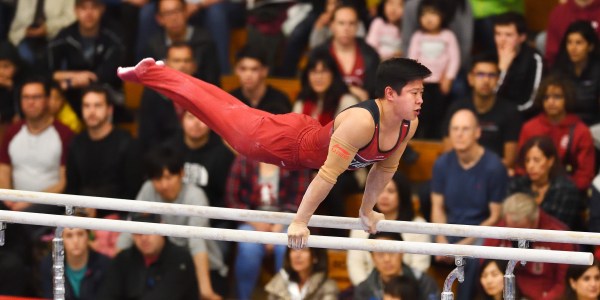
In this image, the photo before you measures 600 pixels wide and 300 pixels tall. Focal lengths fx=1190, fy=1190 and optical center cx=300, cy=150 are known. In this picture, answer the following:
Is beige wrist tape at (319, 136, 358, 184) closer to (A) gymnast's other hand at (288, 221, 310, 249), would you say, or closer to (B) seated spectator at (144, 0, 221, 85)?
(A) gymnast's other hand at (288, 221, 310, 249)

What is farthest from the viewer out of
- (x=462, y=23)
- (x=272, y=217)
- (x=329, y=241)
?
(x=462, y=23)

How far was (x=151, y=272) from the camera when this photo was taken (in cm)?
697

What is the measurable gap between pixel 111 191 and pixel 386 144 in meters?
3.09

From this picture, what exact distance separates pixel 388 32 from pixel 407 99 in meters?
3.66

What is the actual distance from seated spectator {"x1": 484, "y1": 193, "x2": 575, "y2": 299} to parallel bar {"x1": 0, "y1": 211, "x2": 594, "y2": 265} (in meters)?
1.99

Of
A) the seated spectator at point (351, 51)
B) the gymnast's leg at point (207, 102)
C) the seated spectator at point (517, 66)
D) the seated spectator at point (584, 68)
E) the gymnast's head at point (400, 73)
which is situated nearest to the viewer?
the gymnast's head at point (400, 73)

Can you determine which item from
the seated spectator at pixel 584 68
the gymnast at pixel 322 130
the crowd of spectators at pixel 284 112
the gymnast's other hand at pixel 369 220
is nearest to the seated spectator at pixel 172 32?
the crowd of spectators at pixel 284 112

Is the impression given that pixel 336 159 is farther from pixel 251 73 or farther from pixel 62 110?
pixel 62 110

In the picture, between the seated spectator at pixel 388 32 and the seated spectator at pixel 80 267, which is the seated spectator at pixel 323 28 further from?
the seated spectator at pixel 80 267

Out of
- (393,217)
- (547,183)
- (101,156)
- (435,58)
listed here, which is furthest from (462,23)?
(101,156)

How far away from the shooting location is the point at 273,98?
25.8ft

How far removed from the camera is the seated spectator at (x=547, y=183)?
275 inches

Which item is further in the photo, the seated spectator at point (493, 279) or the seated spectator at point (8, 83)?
the seated spectator at point (8, 83)

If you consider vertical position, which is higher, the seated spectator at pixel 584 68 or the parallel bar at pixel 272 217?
the seated spectator at pixel 584 68
